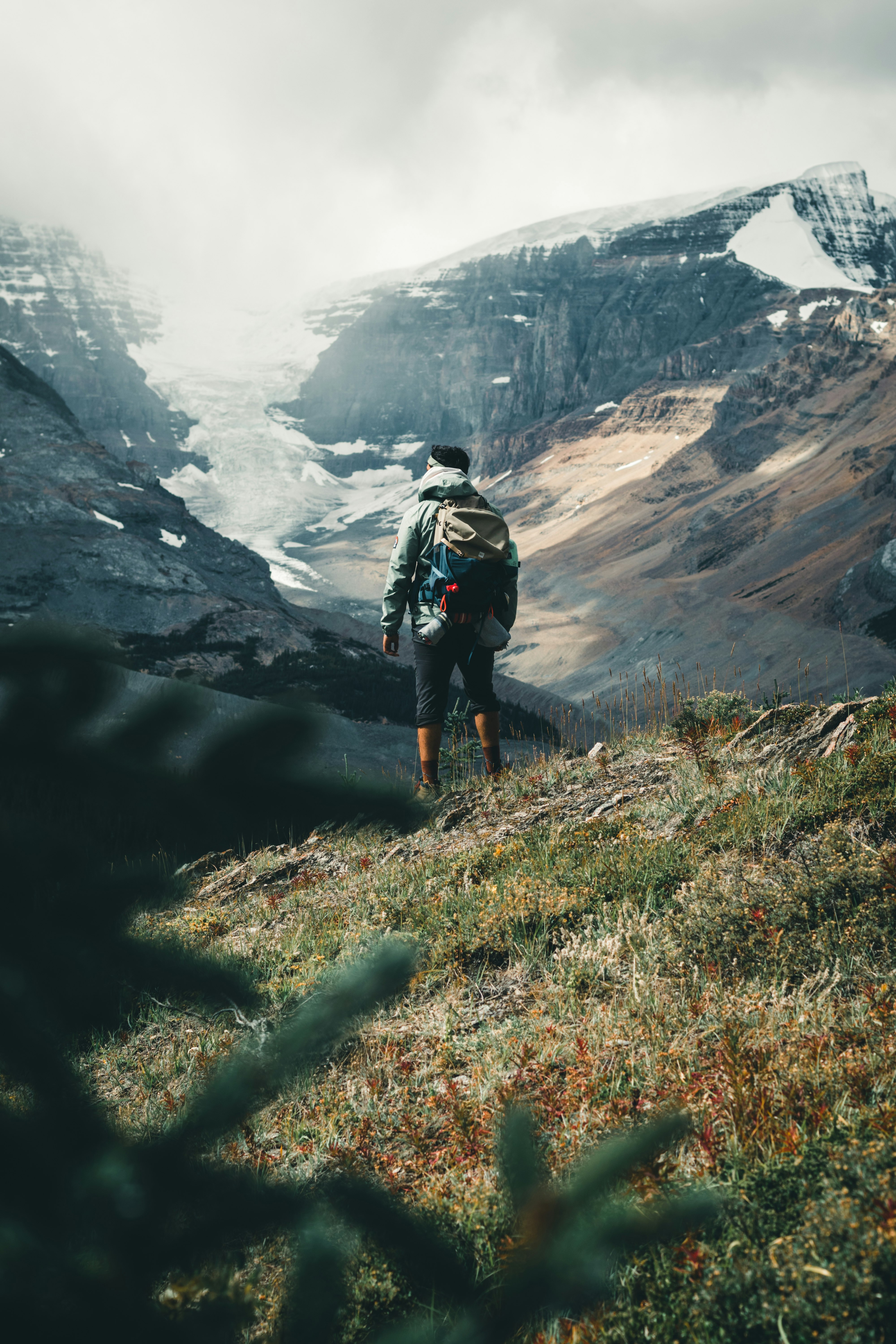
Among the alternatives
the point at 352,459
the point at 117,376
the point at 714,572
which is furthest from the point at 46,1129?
the point at 117,376

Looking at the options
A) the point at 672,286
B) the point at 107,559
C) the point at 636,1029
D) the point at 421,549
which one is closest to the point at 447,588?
the point at 421,549

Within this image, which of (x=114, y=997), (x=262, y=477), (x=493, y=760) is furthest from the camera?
(x=262, y=477)

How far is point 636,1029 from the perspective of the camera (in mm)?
2381

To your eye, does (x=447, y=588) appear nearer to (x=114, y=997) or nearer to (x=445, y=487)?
(x=445, y=487)

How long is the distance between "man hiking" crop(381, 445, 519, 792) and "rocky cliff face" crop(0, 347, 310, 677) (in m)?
20.0

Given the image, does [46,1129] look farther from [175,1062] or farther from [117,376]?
[117,376]

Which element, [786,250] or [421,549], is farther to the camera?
[786,250]

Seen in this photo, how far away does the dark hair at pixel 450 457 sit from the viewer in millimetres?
5215

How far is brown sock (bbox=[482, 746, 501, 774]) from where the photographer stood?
18.8 feet

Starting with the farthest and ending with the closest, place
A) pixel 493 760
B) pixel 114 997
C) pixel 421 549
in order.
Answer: pixel 493 760, pixel 421 549, pixel 114 997

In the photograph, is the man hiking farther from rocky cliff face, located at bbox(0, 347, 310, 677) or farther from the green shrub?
rocky cliff face, located at bbox(0, 347, 310, 677)

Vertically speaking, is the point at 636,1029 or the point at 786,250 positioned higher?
the point at 786,250

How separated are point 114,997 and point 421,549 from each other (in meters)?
4.25

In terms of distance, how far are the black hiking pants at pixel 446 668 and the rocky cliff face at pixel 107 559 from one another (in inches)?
785
